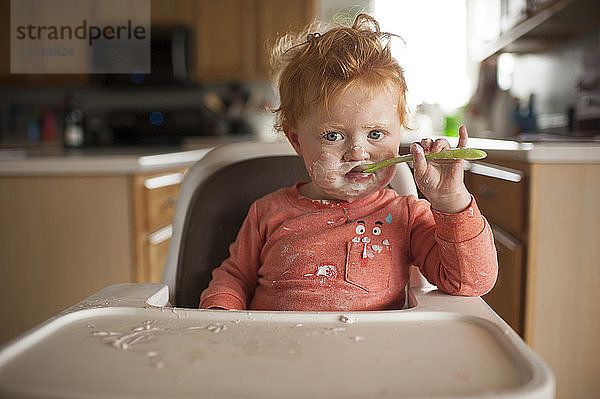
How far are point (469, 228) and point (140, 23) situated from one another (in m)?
4.13

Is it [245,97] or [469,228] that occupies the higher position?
[245,97]

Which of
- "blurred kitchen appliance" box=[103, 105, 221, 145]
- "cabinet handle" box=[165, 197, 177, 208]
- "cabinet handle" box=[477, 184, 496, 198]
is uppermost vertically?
"blurred kitchen appliance" box=[103, 105, 221, 145]

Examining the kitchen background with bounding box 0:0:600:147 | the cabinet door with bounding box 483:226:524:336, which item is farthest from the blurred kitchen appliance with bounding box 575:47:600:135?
the kitchen background with bounding box 0:0:600:147

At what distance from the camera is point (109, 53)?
429cm

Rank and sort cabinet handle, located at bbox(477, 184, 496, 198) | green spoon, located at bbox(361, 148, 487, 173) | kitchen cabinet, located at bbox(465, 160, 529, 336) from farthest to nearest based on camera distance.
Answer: cabinet handle, located at bbox(477, 184, 496, 198), kitchen cabinet, located at bbox(465, 160, 529, 336), green spoon, located at bbox(361, 148, 487, 173)

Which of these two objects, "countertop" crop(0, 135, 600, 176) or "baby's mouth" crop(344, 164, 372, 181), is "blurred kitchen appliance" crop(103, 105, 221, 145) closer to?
"countertop" crop(0, 135, 600, 176)

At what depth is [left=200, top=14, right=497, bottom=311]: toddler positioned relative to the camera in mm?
798

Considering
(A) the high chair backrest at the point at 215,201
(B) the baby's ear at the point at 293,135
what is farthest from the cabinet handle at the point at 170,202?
(B) the baby's ear at the point at 293,135

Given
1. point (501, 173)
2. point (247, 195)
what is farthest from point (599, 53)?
point (247, 195)

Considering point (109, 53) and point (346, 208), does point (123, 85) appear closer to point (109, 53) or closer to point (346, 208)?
point (109, 53)

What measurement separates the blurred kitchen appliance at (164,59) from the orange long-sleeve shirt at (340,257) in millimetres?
3525

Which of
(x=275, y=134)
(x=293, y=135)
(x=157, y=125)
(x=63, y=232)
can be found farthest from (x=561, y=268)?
(x=157, y=125)

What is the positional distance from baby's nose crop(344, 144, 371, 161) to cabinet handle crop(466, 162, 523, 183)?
93 cm

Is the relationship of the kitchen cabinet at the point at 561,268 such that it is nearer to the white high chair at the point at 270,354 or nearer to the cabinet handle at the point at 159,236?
the white high chair at the point at 270,354
